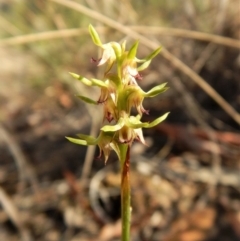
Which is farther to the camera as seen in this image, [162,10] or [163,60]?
[162,10]

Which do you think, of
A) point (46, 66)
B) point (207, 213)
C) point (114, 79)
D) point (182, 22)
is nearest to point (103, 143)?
point (114, 79)

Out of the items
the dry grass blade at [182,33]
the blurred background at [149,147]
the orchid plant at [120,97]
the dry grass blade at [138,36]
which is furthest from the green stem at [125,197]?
the dry grass blade at [182,33]

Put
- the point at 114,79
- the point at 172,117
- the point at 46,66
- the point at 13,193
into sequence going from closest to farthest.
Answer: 1. the point at 114,79
2. the point at 13,193
3. the point at 172,117
4. the point at 46,66

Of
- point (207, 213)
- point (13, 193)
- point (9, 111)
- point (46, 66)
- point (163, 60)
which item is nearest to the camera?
point (207, 213)

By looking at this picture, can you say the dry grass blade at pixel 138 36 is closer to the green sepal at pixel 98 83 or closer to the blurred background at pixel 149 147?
the blurred background at pixel 149 147

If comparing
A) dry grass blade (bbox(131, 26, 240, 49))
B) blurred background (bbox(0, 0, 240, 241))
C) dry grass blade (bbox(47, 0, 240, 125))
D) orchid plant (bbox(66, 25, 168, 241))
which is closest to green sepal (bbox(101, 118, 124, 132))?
orchid plant (bbox(66, 25, 168, 241))

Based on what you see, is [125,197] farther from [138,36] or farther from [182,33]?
[182,33]

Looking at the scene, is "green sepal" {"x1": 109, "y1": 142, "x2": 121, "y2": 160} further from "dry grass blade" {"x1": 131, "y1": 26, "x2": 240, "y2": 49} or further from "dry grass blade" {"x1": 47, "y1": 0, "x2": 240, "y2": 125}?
"dry grass blade" {"x1": 131, "y1": 26, "x2": 240, "y2": 49}

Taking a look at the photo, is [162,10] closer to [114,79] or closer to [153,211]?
[153,211]

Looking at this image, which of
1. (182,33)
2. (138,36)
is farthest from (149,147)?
(138,36)
